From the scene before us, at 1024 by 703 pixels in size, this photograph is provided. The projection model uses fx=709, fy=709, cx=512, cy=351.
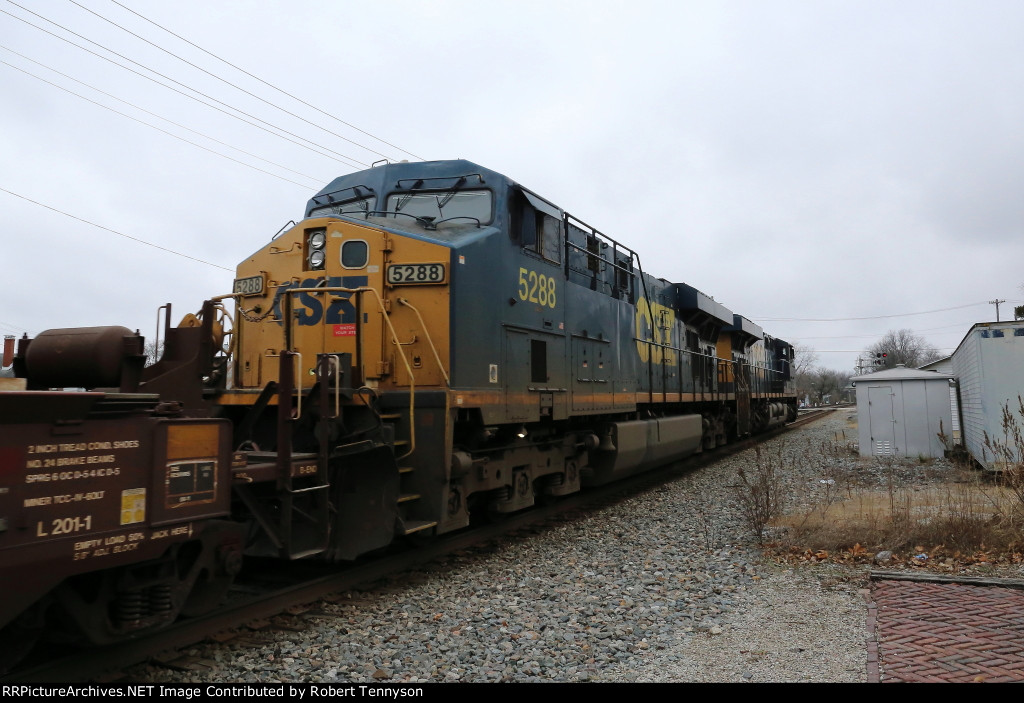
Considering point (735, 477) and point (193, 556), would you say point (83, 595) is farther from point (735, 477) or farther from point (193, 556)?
point (735, 477)

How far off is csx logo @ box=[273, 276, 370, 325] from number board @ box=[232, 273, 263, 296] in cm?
24

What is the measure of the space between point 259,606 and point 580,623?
2173 millimetres

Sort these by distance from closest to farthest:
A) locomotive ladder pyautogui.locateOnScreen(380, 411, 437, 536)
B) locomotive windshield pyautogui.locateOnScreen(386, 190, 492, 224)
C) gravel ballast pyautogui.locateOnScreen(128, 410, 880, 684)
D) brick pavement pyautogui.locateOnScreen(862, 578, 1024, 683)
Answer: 1. brick pavement pyautogui.locateOnScreen(862, 578, 1024, 683)
2. gravel ballast pyautogui.locateOnScreen(128, 410, 880, 684)
3. locomotive ladder pyautogui.locateOnScreen(380, 411, 437, 536)
4. locomotive windshield pyautogui.locateOnScreen(386, 190, 492, 224)

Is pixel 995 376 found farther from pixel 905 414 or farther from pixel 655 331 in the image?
pixel 655 331

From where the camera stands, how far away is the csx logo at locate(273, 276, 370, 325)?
19.7 ft

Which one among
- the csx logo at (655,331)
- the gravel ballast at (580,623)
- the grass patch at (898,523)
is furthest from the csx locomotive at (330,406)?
the grass patch at (898,523)

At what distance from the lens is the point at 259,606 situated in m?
4.78

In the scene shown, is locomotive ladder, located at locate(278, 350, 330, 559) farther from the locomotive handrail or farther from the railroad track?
the locomotive handrail

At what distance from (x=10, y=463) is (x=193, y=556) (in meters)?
1.39

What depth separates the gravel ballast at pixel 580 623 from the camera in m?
3.94

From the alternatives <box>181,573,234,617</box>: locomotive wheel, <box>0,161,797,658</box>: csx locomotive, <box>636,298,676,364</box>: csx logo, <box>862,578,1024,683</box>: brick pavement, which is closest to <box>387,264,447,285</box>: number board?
<box>0,161,797,658</box>: csx locomotive

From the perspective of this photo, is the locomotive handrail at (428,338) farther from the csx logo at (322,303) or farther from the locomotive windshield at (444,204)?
the locomotive windshield at (444,204)

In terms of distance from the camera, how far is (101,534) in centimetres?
327

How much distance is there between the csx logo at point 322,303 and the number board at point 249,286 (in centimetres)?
24
